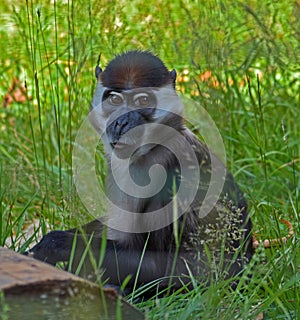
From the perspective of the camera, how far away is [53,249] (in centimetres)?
315

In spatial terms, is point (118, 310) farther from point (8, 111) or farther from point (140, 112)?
point (8, 111)

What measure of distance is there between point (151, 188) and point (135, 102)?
15.1 inches

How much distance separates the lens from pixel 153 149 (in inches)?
127

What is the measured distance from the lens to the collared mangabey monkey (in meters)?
3.10

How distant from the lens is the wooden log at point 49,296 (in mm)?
1907

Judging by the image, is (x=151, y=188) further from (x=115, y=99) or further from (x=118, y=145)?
(x=115, y=99)

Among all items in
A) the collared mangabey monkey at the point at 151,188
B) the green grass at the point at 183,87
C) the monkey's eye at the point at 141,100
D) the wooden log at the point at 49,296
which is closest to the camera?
the wooden log at the point at 49,296

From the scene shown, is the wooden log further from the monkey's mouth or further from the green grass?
the green grass

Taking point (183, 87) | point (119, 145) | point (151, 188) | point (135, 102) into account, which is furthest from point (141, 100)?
point (183, 87)

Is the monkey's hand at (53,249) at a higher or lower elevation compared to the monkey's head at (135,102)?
lower

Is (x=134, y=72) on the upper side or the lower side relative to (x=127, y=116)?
upper

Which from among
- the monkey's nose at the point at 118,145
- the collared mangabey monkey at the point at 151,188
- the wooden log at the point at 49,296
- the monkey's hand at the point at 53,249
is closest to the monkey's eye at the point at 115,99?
the collared mangabey monkey at the point at 151,188

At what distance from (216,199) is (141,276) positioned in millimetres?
449

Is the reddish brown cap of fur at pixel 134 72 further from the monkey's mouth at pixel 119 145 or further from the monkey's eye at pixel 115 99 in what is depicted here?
the monkey's mouth at pixel 119 145
